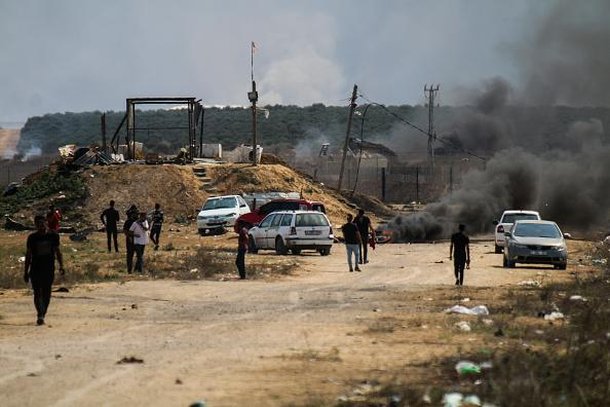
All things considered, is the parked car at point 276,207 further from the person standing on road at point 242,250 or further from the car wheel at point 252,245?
the person standing on road at point 242,250

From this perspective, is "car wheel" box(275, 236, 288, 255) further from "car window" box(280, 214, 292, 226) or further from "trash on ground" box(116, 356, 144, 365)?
"trash on ground" box(116, 356, 144, 365)

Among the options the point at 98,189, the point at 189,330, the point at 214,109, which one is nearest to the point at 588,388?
the point at 189,330

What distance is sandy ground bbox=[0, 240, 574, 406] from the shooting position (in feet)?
36.8

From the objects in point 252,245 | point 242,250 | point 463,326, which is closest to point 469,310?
point 463,326

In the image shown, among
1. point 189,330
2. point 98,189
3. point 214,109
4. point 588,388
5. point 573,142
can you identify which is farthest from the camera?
point 214,109

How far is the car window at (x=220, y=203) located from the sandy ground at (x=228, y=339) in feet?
66.7

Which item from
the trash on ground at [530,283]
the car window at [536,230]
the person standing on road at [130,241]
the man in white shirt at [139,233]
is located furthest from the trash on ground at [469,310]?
the car window at [536,230]

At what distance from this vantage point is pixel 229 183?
2194 inches

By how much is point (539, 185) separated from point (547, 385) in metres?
51.2

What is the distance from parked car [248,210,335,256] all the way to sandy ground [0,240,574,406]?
8.87 meters

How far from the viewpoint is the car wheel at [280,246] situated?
3644cm

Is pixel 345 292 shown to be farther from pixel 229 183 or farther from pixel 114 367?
pixel 229 183

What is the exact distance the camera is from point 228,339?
50.0 feet

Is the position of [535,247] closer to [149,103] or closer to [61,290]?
[61,290]
